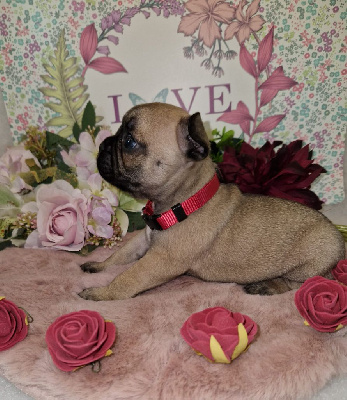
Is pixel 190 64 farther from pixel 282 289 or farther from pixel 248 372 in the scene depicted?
pixel 248 372

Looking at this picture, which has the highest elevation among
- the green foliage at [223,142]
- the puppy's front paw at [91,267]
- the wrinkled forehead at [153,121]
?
the wrinkled forehead at [153,121]

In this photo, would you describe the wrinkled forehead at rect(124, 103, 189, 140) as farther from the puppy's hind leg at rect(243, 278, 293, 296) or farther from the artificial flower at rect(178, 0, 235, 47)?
the artificial flower at rect(178, 0, 235, 47)

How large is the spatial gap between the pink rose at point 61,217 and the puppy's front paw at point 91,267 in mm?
77

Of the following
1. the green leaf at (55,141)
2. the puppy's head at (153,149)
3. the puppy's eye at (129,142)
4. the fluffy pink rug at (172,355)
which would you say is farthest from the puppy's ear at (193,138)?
the green leaf at (55,141)

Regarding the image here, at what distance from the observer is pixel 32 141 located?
2105 millimetres

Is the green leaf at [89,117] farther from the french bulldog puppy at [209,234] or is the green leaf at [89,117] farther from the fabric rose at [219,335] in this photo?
the fabric rose at [219,335]

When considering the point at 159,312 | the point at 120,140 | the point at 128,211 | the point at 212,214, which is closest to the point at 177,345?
the point at 159,312

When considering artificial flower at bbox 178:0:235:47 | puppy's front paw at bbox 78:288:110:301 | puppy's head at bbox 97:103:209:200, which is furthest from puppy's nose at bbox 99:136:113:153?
artificial flower at bbox 178:0:235:47

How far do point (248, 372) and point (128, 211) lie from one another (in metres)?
1.02

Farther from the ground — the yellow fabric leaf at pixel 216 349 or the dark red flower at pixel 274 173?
the dark red flower at pixel 274 173

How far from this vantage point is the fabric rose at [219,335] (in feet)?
3.95

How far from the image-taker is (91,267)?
5.98 feet

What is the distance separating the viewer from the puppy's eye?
1.50m

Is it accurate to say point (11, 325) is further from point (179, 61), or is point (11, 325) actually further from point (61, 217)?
point (179, 61)
